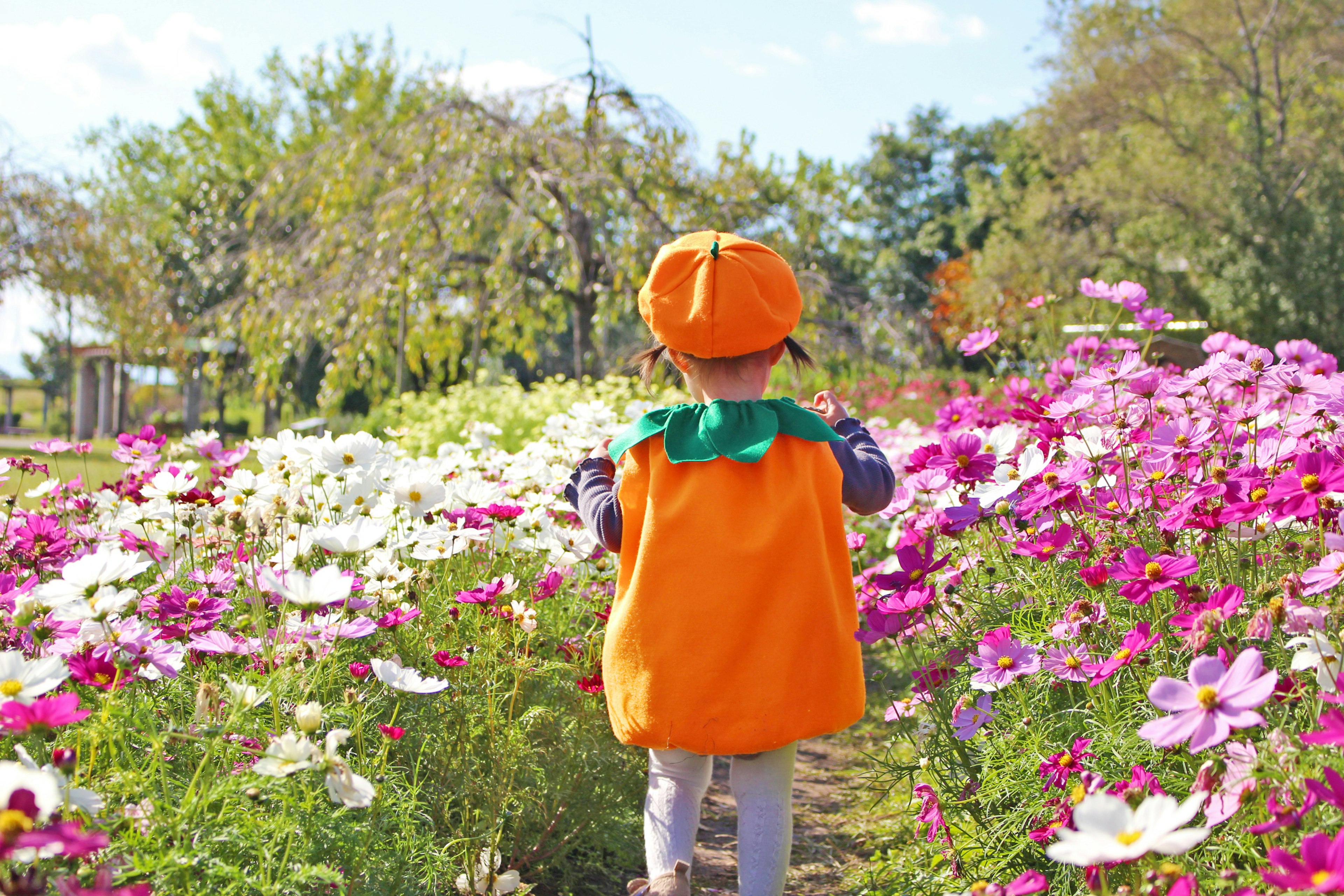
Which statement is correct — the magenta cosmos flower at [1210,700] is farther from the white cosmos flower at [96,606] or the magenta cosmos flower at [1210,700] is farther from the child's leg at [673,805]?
the white cosmos flower at [96,606]

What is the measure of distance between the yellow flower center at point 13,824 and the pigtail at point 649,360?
1084 mm

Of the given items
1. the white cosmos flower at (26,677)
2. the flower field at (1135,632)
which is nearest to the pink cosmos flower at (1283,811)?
the flower field at (1135,632)

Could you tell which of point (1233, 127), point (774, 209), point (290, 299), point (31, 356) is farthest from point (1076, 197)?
point (31, 356)

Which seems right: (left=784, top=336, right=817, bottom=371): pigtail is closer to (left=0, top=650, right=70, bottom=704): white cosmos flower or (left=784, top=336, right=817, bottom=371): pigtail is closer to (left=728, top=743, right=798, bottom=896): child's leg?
(left=728, top=743, right=798, bottom=896): child's leg

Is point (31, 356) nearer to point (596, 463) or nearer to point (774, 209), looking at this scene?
point (774, 209)

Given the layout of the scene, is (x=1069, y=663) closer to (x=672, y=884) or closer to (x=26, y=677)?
(x=672, y=884)

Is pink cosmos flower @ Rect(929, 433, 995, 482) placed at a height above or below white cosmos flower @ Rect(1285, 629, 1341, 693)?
above

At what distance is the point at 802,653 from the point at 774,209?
25.4ft

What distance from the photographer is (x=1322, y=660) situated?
39.9 inches

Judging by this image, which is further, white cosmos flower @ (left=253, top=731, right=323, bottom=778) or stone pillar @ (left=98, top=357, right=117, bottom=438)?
stone pillar @ (left=98, top=357, right=117, bottom=438)

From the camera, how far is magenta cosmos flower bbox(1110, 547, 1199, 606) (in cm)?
121

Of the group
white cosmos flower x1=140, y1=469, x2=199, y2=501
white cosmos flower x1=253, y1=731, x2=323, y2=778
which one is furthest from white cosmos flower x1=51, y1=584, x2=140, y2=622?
white cosmos flower x1=140, y1=469, x2=199, y2=501

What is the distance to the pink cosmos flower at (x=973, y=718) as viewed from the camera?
1476 mm

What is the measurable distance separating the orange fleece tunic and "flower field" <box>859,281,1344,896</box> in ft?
0.38
